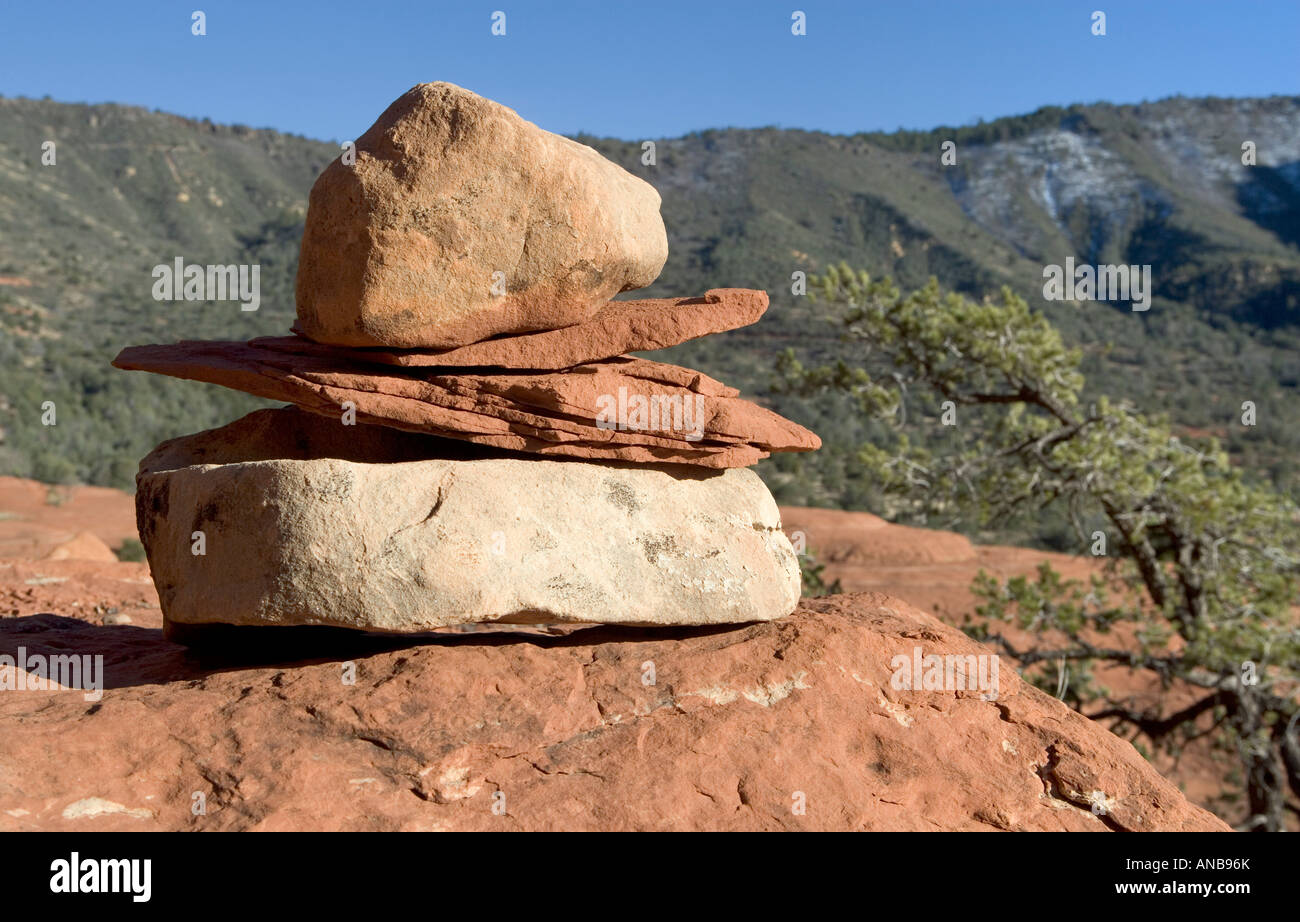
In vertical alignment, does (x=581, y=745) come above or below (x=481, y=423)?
below

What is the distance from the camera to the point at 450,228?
176 inches

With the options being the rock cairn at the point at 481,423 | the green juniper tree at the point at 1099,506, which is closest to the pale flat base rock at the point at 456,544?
the rock cairn at the point at 481,423

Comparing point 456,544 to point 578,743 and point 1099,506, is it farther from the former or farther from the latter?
point 1099,506

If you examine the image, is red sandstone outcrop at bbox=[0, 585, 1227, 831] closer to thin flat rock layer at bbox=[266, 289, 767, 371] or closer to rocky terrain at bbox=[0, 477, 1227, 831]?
rocky terrain at bbox=[0, 477, 1227, 831]

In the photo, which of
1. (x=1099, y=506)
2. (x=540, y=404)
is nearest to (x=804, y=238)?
(x=1099, y=506)

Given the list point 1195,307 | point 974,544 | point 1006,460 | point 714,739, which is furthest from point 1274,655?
point 1195,307

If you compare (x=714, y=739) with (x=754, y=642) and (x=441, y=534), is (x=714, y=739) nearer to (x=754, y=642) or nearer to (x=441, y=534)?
(x=754, y=642)

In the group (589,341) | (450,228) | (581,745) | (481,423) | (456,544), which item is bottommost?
(581,745)

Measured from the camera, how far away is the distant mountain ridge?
28750 millimetres

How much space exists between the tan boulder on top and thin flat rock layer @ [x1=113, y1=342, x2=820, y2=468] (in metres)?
0.22

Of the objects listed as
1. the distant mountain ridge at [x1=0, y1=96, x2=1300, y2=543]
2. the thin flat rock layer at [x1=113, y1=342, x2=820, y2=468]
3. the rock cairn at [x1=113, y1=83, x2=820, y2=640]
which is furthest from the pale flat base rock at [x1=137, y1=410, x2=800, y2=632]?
the distant mountain ridge at [x1=0, y1=96, x2=1300, y2=543]

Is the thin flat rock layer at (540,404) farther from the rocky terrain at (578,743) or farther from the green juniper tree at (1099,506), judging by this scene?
the green juniper tree at (1099,506)

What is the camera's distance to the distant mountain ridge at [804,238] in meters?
28.8

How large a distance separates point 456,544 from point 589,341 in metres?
1.23
